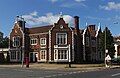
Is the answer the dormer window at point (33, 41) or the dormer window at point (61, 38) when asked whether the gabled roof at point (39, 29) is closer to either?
the dormer window at point (33, 41)

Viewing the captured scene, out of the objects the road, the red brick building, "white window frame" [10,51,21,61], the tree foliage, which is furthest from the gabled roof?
the road

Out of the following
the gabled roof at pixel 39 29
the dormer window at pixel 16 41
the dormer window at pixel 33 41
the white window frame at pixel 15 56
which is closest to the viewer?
the gabled roof at pixel 39 29

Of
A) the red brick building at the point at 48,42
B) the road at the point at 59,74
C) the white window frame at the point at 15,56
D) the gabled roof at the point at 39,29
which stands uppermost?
the gabled roof at the point at 39,29

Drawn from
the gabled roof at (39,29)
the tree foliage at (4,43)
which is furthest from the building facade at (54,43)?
the tree foliage at (4,43)

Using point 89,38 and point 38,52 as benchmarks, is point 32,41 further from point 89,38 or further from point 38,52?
point 89,38

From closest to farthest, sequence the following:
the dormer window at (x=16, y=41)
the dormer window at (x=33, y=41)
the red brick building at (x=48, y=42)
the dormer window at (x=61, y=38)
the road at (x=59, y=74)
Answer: the road at (x=59, y=74) → the red brick building at (x=48, y=42) → the dormer window at (x=61, y=38) → the dormer window at (x=33, y=41) → the dormer window at (x=16, y=41)

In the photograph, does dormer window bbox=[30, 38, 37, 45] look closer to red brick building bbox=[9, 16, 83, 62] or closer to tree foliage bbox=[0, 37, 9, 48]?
red brick building bbox=[9, 16, 83, 62]

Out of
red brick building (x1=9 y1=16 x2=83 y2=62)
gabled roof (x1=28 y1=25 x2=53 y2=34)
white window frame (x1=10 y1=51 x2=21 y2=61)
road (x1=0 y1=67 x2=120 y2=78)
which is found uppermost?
gabled roof (x1=28 y1=25 x2=53 y2=34)

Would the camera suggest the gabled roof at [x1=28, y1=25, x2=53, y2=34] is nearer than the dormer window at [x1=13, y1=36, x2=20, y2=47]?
Yes

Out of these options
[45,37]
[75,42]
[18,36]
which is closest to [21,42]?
[18,36]

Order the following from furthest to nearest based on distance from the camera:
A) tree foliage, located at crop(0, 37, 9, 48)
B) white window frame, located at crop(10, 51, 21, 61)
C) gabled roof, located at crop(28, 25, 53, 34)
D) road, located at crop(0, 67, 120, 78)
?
tree foliage, located at crop(0, 37, 9, 48)
white window frame, located at crop(10, 51, 21, 61)
gabled roof, located at crop(28, 25, 53, 34)
road, located at crop(0, 67, 120, 78)

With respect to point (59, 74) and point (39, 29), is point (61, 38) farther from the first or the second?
point (59, 74)

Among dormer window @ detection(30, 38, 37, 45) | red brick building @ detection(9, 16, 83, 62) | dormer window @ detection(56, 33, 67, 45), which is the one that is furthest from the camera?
dormer window @ detection(30, 38, 37, 45)

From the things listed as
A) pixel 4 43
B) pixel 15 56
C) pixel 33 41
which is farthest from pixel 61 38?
pixel 4 43
